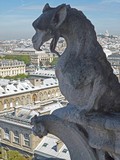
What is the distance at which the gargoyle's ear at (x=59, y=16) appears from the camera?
396cm

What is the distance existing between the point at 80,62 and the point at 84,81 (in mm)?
211

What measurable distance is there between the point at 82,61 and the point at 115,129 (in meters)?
0.80

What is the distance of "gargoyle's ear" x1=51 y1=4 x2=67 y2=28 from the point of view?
396 cm

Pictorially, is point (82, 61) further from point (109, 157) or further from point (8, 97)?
point (8, 97)

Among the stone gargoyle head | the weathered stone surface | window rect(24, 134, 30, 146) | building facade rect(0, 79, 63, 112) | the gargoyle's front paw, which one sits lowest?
window rect(24, 134, 30, 146)

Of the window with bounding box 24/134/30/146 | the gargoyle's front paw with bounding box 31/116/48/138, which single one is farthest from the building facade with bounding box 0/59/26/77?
the gargoyle's front paw with bounding box 31/116/48/138

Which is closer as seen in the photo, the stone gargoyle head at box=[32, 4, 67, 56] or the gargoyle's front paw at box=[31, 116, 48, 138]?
the stone gargoyle head at box=[32, 4, 67, 56]

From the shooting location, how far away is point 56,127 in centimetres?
434

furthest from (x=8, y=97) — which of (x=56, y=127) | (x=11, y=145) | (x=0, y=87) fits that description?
(x=56, y=127)

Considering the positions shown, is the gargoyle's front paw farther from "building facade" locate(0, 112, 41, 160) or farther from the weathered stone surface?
"building facade" locate(0, 112, 41, 160)

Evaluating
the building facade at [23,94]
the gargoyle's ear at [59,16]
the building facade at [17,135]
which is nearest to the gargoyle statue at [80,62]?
the gargoyle's ear at [59,16]

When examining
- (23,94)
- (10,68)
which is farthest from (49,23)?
(10,68)

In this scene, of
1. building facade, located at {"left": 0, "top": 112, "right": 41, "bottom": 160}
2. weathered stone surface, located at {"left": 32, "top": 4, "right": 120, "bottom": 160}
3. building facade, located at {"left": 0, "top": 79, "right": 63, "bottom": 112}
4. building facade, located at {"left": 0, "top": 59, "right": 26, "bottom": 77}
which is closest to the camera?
weathered stone surface, located at {"left": 32, "top": 4, "right": 120, "bottom": 160}

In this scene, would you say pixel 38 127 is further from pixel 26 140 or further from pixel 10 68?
pixel 10 68
